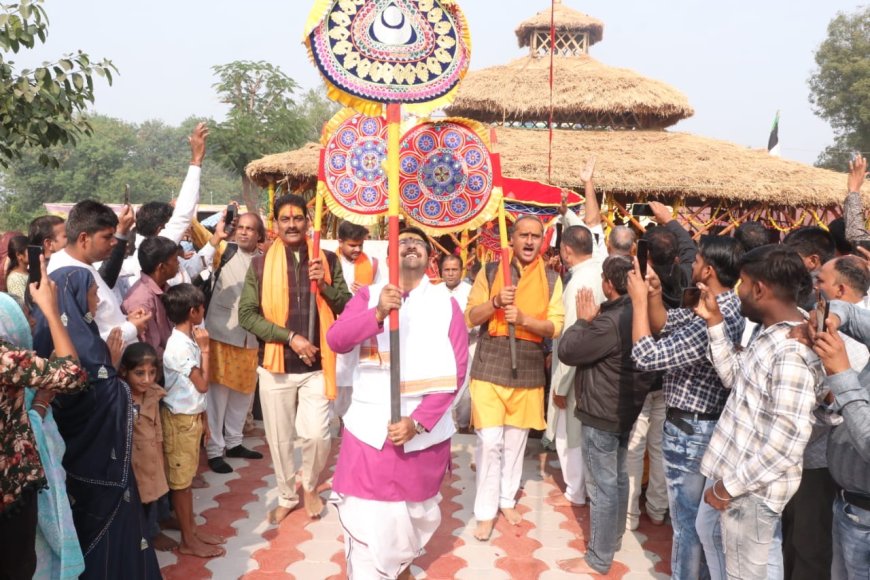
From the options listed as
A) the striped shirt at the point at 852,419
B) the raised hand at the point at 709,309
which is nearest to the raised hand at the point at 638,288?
the raised hand at the point at 709,309

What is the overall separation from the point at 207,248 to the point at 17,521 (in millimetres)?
3475

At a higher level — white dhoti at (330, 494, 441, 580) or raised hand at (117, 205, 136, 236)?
raised hand at (117, 205, 136, 236)

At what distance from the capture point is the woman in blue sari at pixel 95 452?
299cm

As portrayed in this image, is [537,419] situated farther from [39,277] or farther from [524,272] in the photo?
[39,277]

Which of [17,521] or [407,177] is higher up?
[407,177]

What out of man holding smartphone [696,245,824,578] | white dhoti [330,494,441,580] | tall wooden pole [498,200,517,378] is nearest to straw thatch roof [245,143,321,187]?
tall wooden pole [498,200,517,378]

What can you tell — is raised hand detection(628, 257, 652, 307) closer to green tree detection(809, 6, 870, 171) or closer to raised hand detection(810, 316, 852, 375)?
raised hand detection(810, 316, 852, 375)

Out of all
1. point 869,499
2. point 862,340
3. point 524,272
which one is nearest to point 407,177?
point 524,272

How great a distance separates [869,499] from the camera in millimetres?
2492

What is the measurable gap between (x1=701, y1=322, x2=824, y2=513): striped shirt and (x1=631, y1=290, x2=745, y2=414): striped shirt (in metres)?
0.33

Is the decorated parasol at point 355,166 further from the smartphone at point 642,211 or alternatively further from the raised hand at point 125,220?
the smartphone at point 642,211

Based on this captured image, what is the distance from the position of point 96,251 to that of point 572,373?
3.11 meters

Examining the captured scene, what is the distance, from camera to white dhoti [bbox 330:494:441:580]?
3320mm

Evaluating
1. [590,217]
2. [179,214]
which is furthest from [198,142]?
[590,217]
